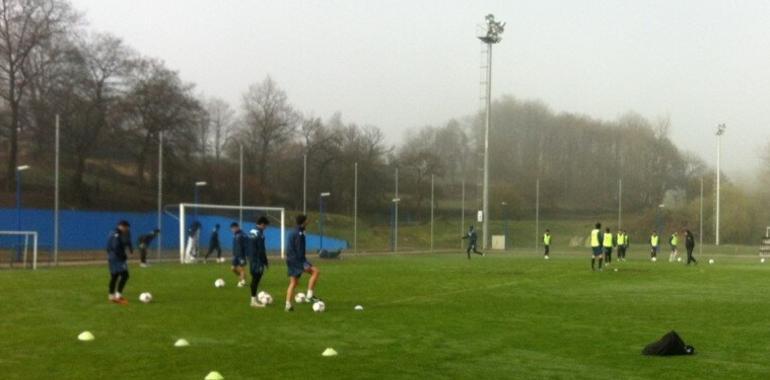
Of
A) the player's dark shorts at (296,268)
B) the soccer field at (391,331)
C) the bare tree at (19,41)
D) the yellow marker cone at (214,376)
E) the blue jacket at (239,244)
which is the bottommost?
the soccer field at (391,331)

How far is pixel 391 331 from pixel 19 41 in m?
55.1

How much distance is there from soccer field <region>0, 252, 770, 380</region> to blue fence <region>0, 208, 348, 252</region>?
63.2 feet

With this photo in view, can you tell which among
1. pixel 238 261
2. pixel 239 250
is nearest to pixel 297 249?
pixel 239 250

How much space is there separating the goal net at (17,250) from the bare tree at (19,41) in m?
22.1

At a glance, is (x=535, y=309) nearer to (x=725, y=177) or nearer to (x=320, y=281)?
(x=320, y=281)

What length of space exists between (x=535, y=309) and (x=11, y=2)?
175ft

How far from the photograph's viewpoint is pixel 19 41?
60875 mm

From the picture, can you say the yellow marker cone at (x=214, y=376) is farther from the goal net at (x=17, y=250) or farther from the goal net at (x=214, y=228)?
the goal net at (x=214, y=228)

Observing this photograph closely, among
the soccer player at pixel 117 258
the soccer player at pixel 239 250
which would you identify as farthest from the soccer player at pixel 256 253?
the soccer player at pixel 239 250

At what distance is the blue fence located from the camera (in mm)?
44562

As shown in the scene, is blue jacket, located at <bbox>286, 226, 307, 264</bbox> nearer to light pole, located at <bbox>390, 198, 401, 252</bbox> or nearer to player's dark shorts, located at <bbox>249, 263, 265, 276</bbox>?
player's dark shorts, located at <bbox>249, 263, 265, 276</bbox>

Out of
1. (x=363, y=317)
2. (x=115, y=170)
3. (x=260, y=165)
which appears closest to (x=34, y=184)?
(x=115, y=170)

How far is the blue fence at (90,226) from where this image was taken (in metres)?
44.6

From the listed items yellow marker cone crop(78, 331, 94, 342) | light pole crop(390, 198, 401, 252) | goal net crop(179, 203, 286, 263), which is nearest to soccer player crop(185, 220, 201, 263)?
goal net crop(179, 203, 286, 263)
